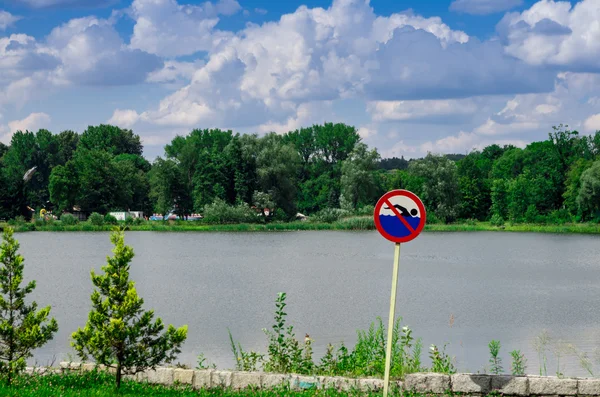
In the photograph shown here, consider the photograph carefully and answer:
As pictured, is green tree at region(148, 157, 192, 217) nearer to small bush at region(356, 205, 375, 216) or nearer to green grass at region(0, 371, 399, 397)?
small bush at region(356, 205, 375, 216)

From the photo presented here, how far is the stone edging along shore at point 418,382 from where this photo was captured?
376 inches

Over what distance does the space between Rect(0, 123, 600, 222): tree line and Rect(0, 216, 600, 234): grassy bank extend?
2.60 meters

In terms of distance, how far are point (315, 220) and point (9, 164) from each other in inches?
2843

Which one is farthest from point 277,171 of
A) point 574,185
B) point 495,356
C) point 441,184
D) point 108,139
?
point 495,356

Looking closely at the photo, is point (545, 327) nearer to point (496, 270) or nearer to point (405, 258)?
point (496, 270)

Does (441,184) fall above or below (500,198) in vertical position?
above

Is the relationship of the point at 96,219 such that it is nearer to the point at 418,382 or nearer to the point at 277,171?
the point at 277,171

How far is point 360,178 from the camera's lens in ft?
274

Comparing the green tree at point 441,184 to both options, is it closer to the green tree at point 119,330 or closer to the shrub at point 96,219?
the shrub at point 96,219

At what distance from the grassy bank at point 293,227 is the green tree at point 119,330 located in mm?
66882

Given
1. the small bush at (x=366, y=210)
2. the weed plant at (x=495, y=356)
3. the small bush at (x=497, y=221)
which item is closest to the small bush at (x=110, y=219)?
the small bush at (x=366, y=210)

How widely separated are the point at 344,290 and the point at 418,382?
1972 cm

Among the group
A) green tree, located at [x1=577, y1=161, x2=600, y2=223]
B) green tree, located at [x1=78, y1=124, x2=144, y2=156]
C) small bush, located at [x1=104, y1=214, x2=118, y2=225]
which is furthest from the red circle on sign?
green tree, located at [x1=78, y1=124, x2=144, y2=156]

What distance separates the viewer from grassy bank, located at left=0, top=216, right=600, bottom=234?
7694cm
